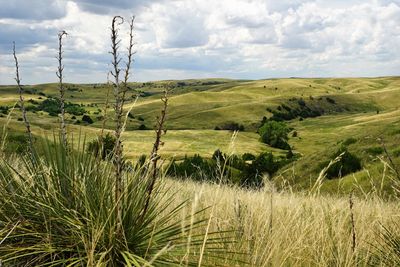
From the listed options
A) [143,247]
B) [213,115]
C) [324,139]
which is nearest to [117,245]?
[143,247]

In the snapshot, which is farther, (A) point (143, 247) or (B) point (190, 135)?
(B) point (190, 135)

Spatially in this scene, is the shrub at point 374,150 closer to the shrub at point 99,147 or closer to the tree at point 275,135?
the shrub at point 99,147

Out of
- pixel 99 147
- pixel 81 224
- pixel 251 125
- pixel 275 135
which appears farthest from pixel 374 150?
pixel 251 125

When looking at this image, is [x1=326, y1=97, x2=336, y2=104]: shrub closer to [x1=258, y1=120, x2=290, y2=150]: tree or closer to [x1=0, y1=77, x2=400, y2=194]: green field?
[x1=0, y1=77, x2=400, y2=194]: green field

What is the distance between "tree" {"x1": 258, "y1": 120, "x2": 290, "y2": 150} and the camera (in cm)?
10331

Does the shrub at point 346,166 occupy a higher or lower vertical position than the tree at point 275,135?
higher

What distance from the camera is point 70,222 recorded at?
11.7ft

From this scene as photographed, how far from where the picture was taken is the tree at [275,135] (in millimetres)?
103312

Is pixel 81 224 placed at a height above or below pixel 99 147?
below

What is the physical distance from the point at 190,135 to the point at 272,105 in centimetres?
6257

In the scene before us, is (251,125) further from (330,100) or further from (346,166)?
(346,166)

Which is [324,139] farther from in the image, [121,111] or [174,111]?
[121,111]

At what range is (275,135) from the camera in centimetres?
10681

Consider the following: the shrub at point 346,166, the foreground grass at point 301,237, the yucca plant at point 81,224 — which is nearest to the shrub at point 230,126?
the shrub at point 346,166
